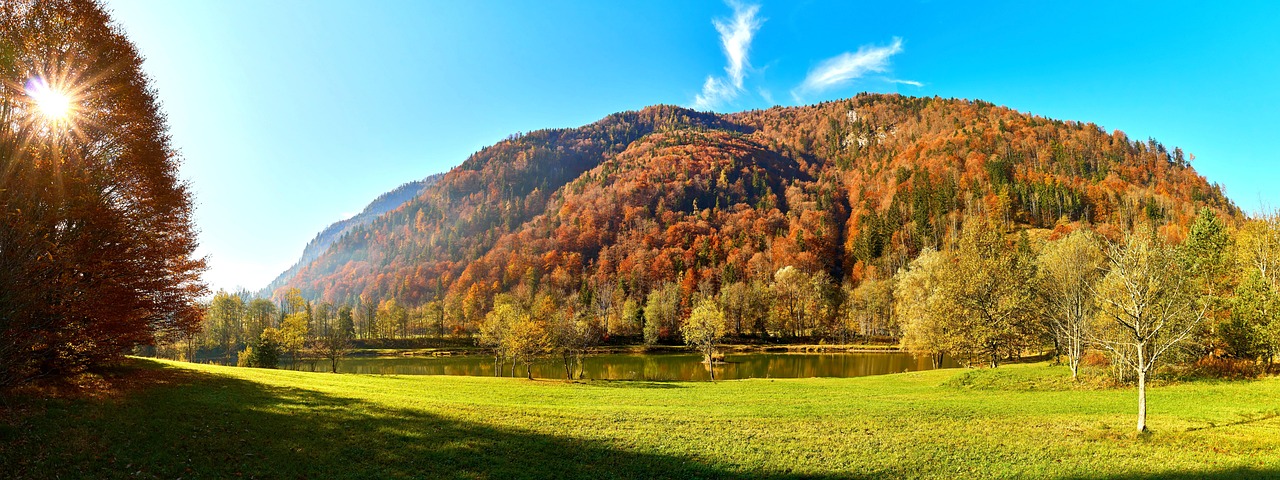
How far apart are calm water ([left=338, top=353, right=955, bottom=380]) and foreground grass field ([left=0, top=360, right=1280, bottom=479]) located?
1176 inches

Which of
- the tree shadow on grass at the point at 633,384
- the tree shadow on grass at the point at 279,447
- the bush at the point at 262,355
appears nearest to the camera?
the tree shadow on grass at the point at 279,447

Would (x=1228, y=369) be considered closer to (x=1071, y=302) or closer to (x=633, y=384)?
(x=1071, y=302)

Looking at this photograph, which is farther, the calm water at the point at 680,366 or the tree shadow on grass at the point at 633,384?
the calm water at the point at 680,366

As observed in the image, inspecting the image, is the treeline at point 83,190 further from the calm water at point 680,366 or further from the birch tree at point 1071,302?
the birch tree at point 1071,302

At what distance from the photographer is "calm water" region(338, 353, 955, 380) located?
5559 cm

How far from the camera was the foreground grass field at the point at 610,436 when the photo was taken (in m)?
12.5

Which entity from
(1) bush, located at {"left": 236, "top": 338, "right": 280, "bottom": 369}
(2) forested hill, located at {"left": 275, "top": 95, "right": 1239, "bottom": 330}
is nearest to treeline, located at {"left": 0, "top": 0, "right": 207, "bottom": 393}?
(1) bush, located at {"left": 236, "top": 338, "right": 280, "bottom": 369}

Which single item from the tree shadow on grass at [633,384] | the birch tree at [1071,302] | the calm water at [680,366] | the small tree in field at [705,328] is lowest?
the calm water at [680,366]

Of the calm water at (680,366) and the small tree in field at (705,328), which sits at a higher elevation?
the small tree in field at (705,328)

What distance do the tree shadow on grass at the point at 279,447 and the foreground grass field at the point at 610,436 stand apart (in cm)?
6

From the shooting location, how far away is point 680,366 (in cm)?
6669

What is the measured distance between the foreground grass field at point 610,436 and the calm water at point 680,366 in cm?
2986

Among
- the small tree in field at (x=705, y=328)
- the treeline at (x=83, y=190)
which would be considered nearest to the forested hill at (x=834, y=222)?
the small tree in field at (x=705, y=328)

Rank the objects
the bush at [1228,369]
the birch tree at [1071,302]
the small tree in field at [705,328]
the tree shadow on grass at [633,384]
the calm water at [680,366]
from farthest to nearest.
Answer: the calm water at [680,366] → the small tree in field at [705,328] → the tree shadow on grass at [633,384] → the birch tree at [1071,302] → the bush at [1228,369]
